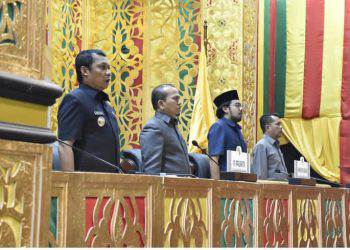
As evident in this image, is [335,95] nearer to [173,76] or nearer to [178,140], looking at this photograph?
[173,76]

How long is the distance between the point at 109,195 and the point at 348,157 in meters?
6.04

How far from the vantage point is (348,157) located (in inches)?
312

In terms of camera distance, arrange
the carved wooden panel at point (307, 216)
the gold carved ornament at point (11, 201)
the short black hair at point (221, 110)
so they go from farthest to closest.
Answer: the short black hair at point (221, 110)
the carved wooden panel at point (307, 216)
the gold carved ornament at point (11, 201)

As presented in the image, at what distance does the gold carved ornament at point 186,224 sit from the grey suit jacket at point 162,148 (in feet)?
1.56

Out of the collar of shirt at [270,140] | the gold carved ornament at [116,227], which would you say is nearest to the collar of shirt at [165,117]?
the gold carved ornament at [116,227]

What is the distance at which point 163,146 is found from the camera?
11.0ft

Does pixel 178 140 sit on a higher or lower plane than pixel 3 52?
lower

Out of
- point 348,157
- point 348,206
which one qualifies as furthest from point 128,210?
point 348,157

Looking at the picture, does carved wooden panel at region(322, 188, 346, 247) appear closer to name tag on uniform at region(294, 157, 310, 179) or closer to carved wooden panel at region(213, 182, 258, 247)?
name tag on uniform at region(294, 157, 310, 179)

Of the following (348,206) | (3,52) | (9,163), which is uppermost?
(3,52)

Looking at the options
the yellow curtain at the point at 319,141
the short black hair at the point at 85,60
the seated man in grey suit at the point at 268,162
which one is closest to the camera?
the short black hair at the point at 85,60

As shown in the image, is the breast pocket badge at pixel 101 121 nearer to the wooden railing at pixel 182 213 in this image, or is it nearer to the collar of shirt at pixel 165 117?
the wooden railing at pixel 182 213

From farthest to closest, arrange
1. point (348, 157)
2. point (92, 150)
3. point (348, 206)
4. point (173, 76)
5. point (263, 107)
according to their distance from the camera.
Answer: point (263, 107) < point (348, 157) < point (173, 76) < point (348, 206) < point (92, 150)

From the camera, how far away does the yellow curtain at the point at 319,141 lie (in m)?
7.98
